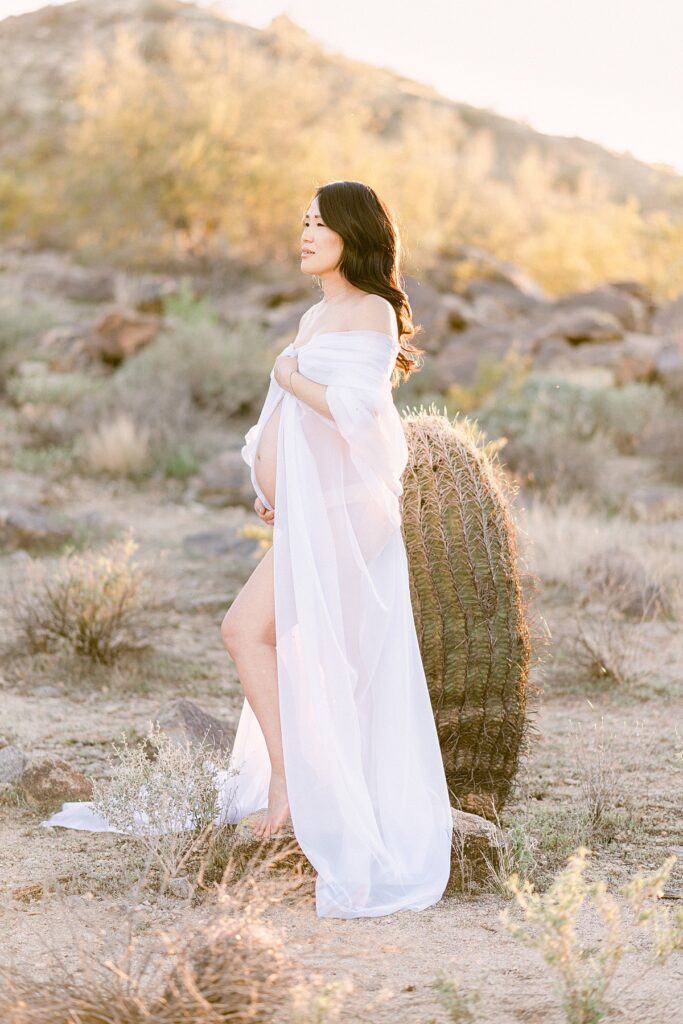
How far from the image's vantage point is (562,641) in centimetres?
720

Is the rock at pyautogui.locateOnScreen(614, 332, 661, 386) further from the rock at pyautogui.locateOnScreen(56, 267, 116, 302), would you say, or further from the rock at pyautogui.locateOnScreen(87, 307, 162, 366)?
the rock at pyautogui.locateOnScreen(56, 267, 116, 302)

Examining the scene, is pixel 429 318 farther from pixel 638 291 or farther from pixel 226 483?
pixel 226 483

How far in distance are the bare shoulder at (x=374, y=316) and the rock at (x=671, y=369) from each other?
9.93 meters

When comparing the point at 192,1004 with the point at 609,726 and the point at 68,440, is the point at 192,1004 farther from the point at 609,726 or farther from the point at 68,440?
the point at 68,440

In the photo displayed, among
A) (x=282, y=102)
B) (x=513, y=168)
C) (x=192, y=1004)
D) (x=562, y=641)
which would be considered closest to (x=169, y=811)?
(x=192, y=1004)

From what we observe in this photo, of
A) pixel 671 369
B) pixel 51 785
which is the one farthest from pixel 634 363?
pixel 51 785

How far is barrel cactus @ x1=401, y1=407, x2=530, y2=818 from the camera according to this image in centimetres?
424

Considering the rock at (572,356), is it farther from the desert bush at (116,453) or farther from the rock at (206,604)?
the rock at (206,604)

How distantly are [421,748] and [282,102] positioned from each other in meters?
19.3

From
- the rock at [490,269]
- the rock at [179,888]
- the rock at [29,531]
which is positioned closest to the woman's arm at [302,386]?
the rock at [179,888]

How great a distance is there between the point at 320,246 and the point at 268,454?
2.21ft

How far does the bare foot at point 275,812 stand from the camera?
385 cm

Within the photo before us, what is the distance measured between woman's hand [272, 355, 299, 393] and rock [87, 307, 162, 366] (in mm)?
10666

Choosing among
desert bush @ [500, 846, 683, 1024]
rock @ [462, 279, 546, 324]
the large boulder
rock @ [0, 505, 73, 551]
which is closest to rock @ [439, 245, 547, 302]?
rock @ [462, 279, 546, 324]
